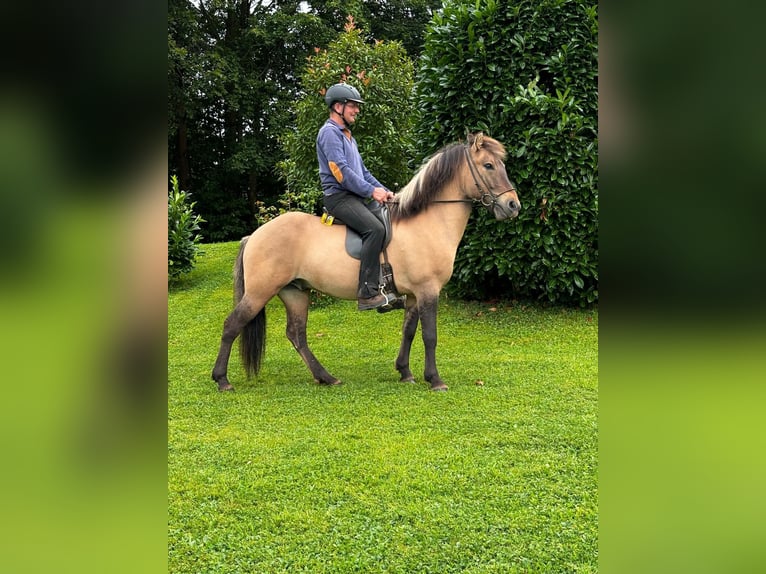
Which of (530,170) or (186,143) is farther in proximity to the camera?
(186,143)

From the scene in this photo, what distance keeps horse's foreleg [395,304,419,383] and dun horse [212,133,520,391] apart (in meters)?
0.21

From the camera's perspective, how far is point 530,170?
24.0ft

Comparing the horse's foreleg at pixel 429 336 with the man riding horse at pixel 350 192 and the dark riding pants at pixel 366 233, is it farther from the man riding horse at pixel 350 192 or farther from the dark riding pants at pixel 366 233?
the dark riding pants at pixel 366 233

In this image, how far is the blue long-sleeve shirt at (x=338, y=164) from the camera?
5.09 m

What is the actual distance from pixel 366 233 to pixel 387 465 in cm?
231

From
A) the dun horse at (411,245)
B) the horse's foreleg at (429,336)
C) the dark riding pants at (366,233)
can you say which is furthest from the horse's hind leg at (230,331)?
the horse's foreleg at (429,336)
